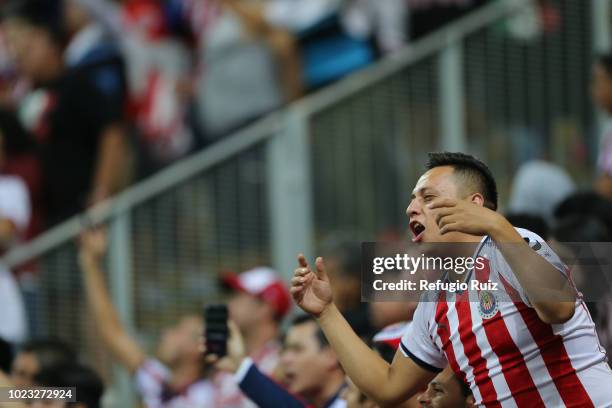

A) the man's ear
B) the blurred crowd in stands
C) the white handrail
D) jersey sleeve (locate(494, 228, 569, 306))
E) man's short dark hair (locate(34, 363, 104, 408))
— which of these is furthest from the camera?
the blurred crowd in stands

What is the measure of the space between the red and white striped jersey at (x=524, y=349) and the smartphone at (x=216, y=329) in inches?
59.5

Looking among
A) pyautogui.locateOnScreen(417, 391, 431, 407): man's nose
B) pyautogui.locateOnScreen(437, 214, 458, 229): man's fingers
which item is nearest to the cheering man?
pyautogui.locateOnScreen(437, 214, 458, 229): man's fingers

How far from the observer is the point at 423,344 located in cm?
461

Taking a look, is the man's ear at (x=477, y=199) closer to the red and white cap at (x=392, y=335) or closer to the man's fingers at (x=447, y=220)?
the man's fingers at (x=447, y=220)

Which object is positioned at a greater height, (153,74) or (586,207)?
(153,74)

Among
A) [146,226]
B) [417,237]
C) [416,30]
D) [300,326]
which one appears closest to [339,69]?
[416,30]

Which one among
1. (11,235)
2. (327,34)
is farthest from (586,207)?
(11,235)

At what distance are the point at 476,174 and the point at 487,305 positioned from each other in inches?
16.6

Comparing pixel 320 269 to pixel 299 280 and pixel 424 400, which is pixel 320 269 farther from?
pixel 424 400

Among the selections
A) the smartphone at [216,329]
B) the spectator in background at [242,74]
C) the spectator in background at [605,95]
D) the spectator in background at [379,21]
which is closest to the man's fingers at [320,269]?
the smartphone at [216,329]

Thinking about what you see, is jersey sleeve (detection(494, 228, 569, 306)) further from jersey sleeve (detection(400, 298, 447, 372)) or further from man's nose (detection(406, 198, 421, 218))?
jersey sleeve (detection(400, 298, 447, 372))

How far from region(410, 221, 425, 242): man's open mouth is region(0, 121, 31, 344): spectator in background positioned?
4.30 m

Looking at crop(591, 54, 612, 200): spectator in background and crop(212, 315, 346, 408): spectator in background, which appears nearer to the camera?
crop(212, 315, 346, 408): spectator in background

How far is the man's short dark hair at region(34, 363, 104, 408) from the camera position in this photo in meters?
6.66
